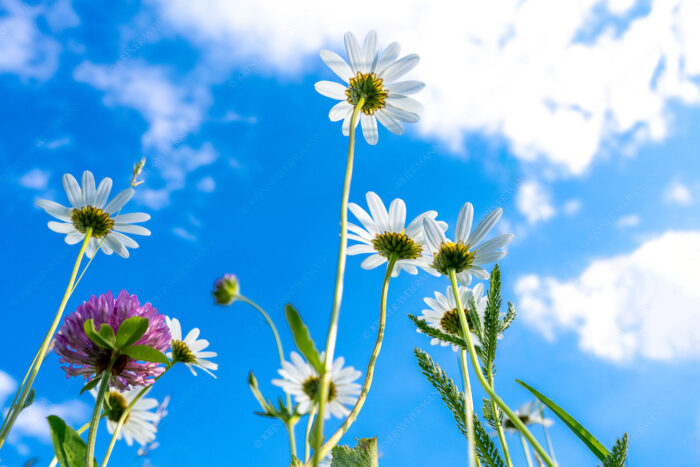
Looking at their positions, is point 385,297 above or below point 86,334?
above

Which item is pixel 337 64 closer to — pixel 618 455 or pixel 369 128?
pixel 369 128

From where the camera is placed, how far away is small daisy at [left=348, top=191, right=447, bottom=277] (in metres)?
1.11

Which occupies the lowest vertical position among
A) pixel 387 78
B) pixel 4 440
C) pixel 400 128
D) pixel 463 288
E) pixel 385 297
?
pixel 4 440

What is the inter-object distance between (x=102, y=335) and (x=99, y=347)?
0.08 meters

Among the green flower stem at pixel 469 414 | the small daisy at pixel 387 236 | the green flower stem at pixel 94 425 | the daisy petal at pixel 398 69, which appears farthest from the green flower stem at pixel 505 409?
the daisy petal at pixel 398 69

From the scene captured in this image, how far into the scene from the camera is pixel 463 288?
1.03 meters

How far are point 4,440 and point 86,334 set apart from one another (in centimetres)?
17

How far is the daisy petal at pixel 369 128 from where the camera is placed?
116 cm

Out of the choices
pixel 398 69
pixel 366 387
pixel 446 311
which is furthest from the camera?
pixel 446 311

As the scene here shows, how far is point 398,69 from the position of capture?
111 centimetres

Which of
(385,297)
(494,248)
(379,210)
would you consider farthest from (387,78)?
(385,297)

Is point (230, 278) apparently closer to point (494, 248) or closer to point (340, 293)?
point (340, 293)

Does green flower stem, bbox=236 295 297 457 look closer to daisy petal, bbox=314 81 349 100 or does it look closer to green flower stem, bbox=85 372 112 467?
green flower stem, bbox=85 372 112 467

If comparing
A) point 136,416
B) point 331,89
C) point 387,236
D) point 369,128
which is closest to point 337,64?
point 331,89
